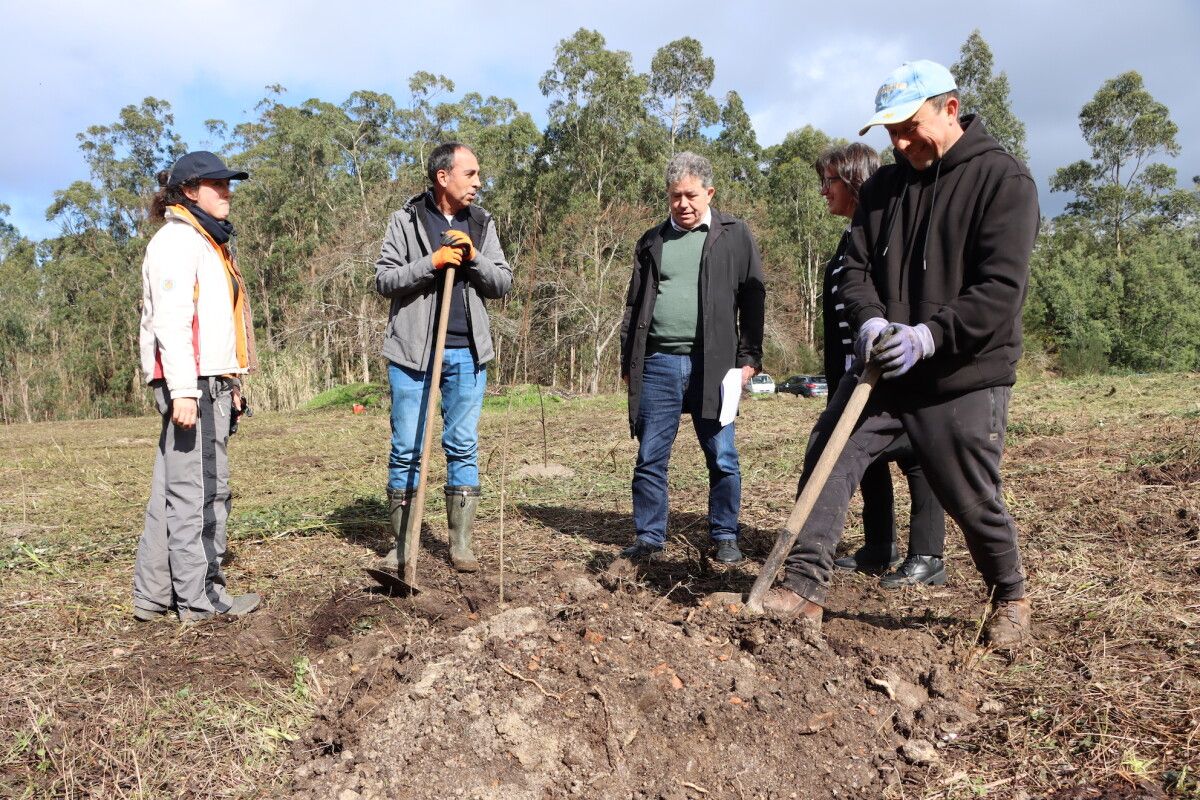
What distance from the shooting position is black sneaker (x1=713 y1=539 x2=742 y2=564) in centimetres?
421

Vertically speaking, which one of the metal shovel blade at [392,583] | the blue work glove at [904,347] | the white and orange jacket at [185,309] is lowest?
the metal shovel blade at [392,583]

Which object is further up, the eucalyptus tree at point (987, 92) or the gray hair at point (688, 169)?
the eucalyptus tree at point (987, 92)

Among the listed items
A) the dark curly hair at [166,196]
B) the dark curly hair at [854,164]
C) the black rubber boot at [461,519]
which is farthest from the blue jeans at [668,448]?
the dark curly hair at [166,196]

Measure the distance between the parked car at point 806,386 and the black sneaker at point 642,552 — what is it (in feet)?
61.4

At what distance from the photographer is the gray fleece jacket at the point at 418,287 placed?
4.06 meters

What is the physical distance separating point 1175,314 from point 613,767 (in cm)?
2979

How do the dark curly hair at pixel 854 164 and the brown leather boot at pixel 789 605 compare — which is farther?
the dark curly hair at pixel 854 164

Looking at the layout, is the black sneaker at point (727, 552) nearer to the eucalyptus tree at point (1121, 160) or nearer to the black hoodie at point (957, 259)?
the black hoodie at point (957, 259)

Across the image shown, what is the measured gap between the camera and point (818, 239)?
121 ft

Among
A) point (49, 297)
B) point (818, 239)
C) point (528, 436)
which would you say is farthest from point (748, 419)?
point (49, 297)

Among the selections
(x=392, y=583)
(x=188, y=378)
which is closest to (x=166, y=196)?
(x=188, y=378)

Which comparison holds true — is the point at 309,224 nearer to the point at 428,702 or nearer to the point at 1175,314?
the point at 1175,314

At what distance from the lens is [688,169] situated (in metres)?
4.18

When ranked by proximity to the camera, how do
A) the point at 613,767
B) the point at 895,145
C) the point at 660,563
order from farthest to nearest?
the point at 660,563 → the point at 895,145 → the point at 613,767
